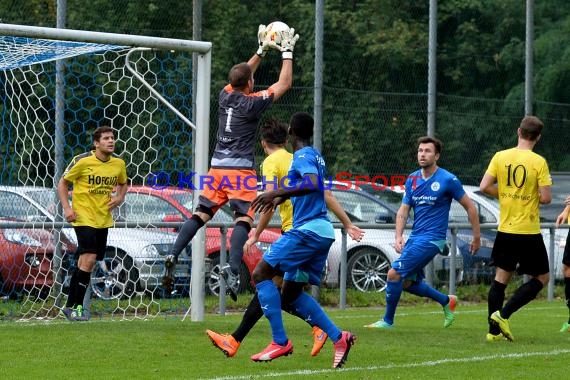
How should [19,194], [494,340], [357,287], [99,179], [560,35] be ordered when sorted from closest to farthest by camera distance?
[494,340], [99,179], [19,194], [357,287], [560,35]

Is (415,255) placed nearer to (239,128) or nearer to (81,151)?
(239,128)

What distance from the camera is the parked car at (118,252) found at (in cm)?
1434

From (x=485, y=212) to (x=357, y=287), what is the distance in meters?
3.37

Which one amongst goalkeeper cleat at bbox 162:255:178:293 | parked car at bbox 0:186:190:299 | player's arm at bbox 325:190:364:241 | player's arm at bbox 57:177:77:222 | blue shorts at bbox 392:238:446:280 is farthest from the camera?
parked car at bbox 0:186:190:299

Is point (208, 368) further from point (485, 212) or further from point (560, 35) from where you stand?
point (560, 35)

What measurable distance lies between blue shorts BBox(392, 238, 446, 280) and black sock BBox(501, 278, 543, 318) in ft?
3.72

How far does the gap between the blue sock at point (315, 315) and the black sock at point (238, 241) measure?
2.04 m

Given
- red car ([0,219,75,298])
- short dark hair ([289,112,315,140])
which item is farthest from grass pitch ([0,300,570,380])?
short dark hair ([289,112,315,140])

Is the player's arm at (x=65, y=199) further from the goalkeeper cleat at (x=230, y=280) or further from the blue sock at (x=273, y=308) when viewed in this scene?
the blue sock at (x=273, y=308)

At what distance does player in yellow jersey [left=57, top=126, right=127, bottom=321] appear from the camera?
13.2 meters

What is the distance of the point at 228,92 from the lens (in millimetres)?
11961

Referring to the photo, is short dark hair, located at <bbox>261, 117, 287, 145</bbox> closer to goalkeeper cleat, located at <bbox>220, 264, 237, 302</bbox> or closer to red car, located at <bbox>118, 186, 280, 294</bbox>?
goalkeeper cleat, located at <bbox>220, 264, 237, 302</bbox>

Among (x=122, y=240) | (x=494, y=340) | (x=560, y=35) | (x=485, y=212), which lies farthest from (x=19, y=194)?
(x=560, y=35)

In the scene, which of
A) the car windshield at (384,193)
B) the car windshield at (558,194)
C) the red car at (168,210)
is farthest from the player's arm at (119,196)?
the car windshield at (558,194)
